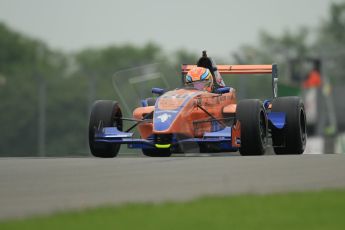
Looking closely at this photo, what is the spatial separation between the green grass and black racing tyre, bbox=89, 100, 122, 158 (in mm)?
8793

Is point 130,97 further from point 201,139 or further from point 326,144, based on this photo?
point 201,139

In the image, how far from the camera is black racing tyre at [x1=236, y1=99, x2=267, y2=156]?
17031 millimetres


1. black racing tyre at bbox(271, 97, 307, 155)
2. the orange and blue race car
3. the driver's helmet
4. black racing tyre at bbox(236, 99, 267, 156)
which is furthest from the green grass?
the driver's helmet

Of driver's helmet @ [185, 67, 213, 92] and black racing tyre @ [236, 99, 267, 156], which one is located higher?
driver's helmet @ [185, 67, 213, 92]

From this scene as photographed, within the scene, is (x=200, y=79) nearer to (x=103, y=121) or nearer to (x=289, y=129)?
(x=289, y=129)

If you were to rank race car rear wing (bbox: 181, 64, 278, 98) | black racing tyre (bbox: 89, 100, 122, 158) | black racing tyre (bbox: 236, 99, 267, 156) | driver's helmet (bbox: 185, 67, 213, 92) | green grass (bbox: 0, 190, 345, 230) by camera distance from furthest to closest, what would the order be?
1. race car rear wing (bbox: 181, 64, 278, 98)
2. driver's helmet (bbox: 185, 67, 213, 92)
3. black racing tyre (bbox: 89, 100, 122, 158)
4. black racing tyre (bbox: 236, 99, 267, 156)
5. green grass (bbox: 0, 190, 345, 230)

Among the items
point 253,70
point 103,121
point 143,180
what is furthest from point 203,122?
point 143,180

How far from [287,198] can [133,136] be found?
844 cm

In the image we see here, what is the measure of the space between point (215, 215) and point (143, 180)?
3.18 m

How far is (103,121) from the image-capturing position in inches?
723

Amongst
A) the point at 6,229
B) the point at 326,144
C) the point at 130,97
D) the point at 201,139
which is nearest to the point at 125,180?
the point at 6,229

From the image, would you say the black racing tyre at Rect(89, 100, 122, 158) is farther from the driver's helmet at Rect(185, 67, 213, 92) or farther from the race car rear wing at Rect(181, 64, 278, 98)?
→ the race car rear wing at Rect(181, 64, 278, 98)

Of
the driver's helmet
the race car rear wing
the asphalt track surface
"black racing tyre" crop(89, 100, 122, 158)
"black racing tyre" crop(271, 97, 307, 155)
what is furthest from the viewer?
the race car rear wing

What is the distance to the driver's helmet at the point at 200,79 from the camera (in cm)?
1912
